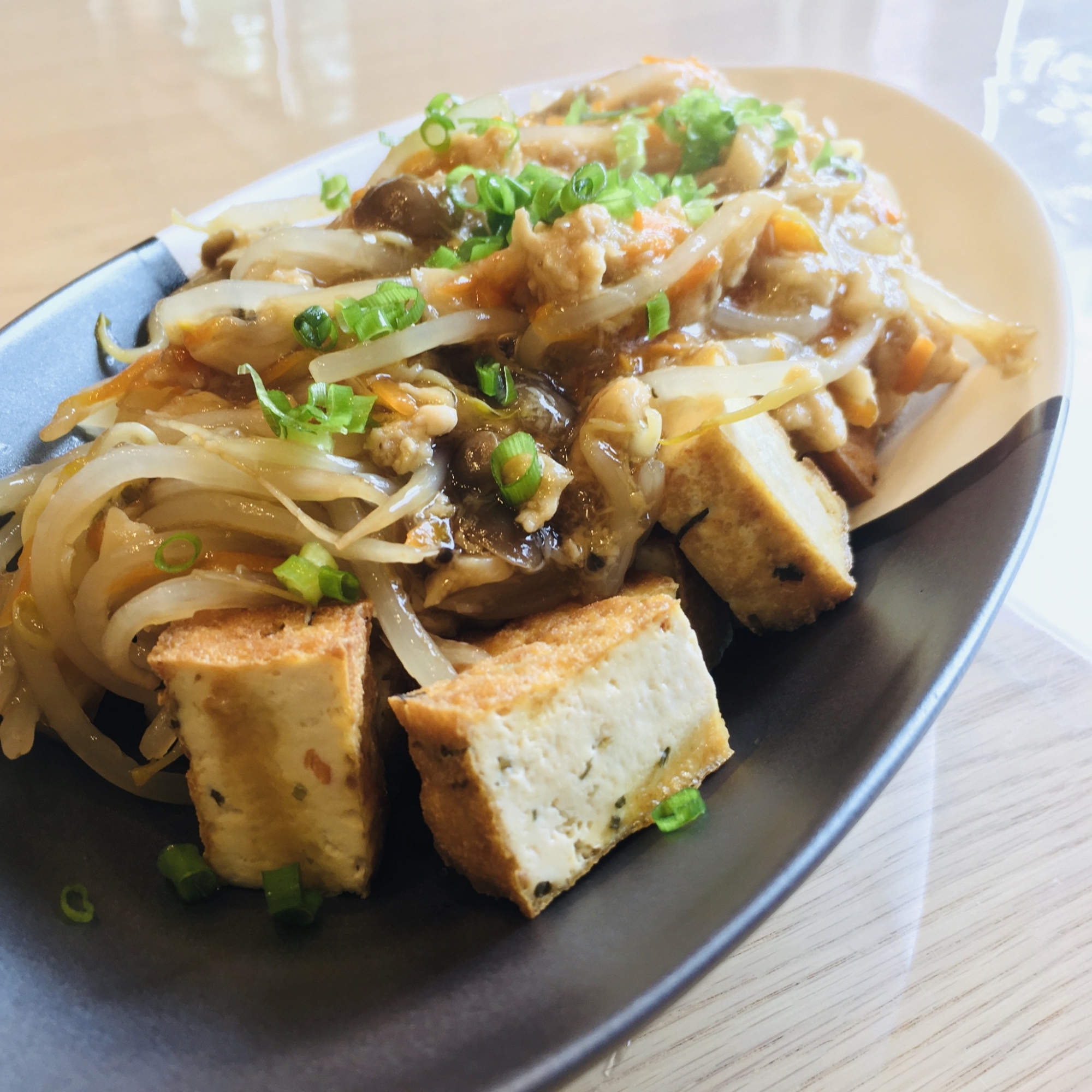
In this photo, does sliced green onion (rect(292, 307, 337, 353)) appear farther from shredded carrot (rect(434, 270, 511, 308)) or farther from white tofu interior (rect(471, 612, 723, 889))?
white tofu interior (rect(471, 612, 723, 889))


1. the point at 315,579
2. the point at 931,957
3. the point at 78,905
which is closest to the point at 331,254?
the point at 315,579

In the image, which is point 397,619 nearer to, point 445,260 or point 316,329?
point 316,329

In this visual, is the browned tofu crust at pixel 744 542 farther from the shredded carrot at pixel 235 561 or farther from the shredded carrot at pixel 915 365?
the shredded carrot at pixel 235 561

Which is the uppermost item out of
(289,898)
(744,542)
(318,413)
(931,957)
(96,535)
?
(318,413)

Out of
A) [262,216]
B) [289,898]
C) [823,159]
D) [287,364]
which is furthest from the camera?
[262,216]

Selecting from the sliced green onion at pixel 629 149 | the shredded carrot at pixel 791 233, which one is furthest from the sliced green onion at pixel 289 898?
the sliced green onion at pixel 629 149

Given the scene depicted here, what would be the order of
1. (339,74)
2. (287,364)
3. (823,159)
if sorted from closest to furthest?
(287,364) < (823,159) < (339,74)

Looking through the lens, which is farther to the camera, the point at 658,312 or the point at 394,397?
the point at 658,312
